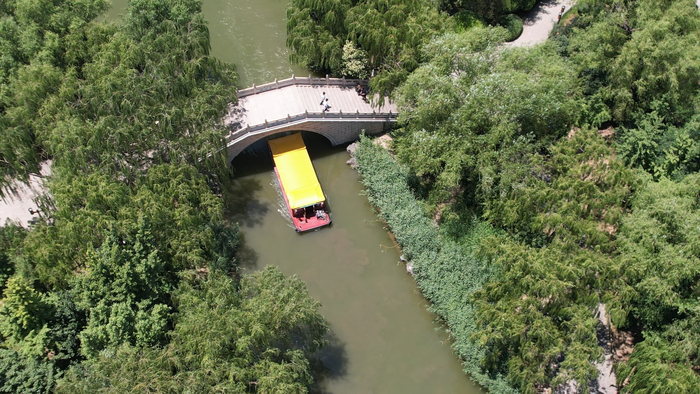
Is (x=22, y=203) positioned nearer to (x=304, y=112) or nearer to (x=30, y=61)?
(x=30, y=61)

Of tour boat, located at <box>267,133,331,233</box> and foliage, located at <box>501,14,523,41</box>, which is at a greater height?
foliage, located at <box>501,14,523,41</box>

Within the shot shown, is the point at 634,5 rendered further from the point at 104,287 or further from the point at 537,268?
the point at 104,287

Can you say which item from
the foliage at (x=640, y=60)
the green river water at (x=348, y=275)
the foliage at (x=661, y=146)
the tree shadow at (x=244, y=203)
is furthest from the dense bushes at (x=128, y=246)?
the foliage at (x=640, y=60)

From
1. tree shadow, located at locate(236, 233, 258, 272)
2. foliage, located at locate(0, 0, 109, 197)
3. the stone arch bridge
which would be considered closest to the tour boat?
the stone arch bridge

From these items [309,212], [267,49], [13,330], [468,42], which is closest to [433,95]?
[468,42]

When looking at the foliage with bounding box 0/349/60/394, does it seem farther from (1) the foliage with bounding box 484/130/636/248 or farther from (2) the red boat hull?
(1) the foliage with bounding box 484/130/636/248

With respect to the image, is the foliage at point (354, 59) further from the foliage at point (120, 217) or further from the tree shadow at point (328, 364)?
the tree shadow at point (328, 364)
